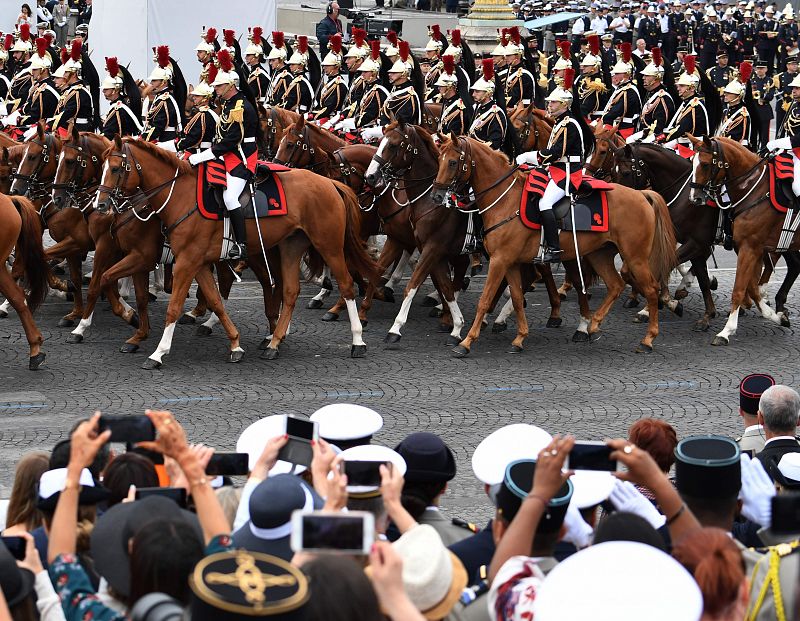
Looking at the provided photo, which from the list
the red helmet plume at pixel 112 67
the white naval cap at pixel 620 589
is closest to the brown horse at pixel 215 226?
the red helmet plume at pixel 112 67

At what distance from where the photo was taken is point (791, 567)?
404 centimetres

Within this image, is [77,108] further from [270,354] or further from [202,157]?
[270,354]

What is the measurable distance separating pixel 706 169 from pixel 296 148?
181 inches

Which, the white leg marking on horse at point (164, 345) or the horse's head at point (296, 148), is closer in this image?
the white leg marking on horse at point (164, 345)

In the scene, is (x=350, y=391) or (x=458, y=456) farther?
(x=350, y=391)

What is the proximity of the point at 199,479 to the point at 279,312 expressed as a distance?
9.56m

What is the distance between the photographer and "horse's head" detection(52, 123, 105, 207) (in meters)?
13.1

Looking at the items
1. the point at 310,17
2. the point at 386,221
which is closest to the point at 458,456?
the point at 386,221

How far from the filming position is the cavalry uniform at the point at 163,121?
1561 centimetres

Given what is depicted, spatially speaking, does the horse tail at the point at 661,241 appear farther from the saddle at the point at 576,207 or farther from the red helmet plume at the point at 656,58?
the red helmet plume at the point at 656,58

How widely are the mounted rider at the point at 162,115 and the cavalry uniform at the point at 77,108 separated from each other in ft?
3.67

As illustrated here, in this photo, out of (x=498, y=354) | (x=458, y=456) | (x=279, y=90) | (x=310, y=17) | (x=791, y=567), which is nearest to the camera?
(x=791, y=567)

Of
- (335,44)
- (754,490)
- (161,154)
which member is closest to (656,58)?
(335,44)

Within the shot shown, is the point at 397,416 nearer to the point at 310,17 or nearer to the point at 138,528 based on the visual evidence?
the point at 138,528
